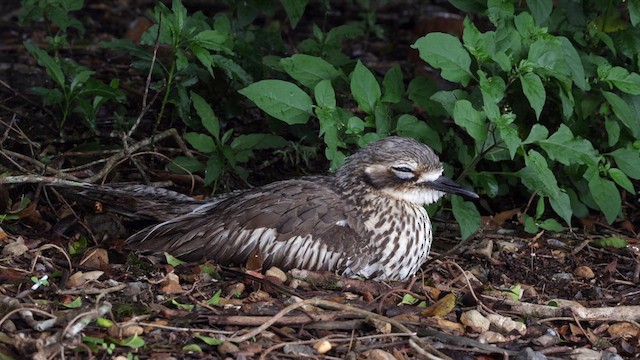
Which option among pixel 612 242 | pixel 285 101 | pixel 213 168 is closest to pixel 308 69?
pixel 285 101

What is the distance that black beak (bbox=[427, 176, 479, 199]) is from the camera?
5.41 metres

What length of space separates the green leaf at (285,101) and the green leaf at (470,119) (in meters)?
0.78

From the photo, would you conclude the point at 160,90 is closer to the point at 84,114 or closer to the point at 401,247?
the point at 84,114

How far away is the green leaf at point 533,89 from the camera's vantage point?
535 cm

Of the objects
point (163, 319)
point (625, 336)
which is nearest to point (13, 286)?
point (163, 319)

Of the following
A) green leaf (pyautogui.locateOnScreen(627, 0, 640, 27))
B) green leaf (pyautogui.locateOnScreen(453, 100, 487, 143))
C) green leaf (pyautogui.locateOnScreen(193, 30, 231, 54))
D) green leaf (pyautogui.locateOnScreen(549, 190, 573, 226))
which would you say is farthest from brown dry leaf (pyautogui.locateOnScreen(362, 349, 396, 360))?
green leaf (pyautogui.locateOnScreen(627, 0, 640, 27))

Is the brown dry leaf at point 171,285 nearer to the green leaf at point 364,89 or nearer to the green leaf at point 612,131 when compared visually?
the green leaf at point 364,89

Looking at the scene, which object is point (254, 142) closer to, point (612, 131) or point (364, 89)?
point (364, 89)

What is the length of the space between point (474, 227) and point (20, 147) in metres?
2.62

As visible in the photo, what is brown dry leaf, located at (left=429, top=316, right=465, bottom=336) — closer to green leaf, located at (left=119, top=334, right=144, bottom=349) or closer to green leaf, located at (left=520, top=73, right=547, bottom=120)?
green leaf, located at (left=520, top=73, right=547, bottom=120)

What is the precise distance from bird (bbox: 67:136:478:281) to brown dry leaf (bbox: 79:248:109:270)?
198 mm

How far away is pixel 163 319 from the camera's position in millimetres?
4648

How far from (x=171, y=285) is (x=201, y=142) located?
4.29ft

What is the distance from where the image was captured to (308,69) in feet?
19.3
